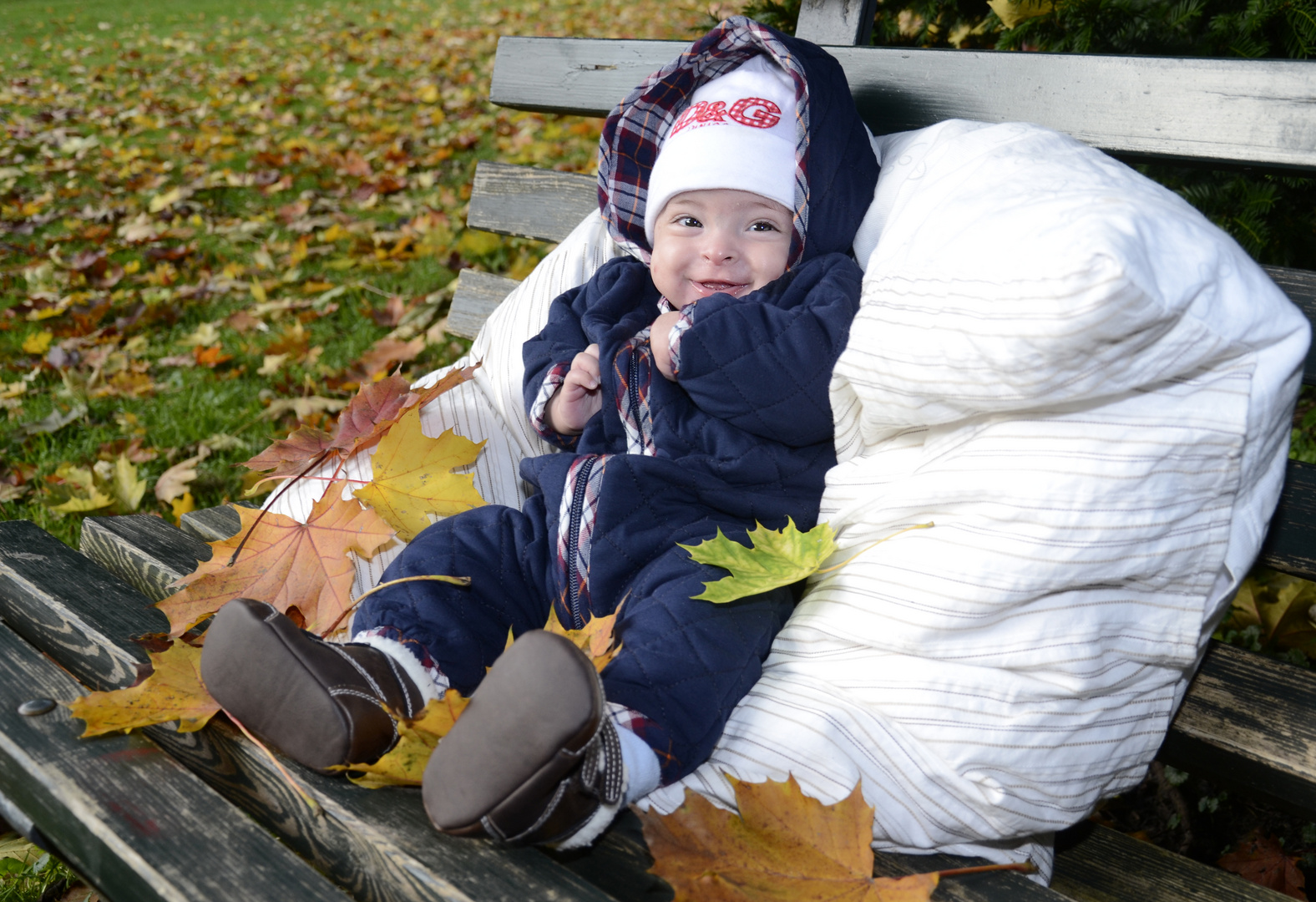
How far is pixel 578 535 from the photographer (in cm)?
157

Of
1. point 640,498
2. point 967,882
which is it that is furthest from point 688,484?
point 967,882

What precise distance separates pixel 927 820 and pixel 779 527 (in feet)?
1.80

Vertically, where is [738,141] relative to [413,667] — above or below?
above

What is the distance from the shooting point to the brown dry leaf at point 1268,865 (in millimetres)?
1593

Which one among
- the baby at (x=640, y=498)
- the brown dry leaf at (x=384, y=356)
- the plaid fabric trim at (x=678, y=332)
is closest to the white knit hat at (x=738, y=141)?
the baby at (x=640, y=498)

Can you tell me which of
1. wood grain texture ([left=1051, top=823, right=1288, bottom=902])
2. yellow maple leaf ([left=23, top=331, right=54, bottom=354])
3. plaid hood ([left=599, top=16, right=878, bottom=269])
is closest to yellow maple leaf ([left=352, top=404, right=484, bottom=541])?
plaid hood ([left=599, top=16, right=878, bottom=269])

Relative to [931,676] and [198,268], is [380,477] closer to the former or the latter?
[931,676]

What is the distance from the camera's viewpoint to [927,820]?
1.19 meters

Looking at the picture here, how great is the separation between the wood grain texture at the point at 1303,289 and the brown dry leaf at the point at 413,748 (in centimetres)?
133

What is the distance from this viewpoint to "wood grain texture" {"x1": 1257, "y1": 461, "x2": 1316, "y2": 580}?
1427 millimetres

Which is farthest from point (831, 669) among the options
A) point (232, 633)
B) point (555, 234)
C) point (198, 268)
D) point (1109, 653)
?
point (198, 268)

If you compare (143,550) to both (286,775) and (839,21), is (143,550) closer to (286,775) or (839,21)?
(286,775)

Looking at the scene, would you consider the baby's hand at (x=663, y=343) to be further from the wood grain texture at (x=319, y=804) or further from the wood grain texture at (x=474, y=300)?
the wood grain texture at (x=474, y=300)

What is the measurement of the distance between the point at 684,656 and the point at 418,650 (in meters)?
0.39
